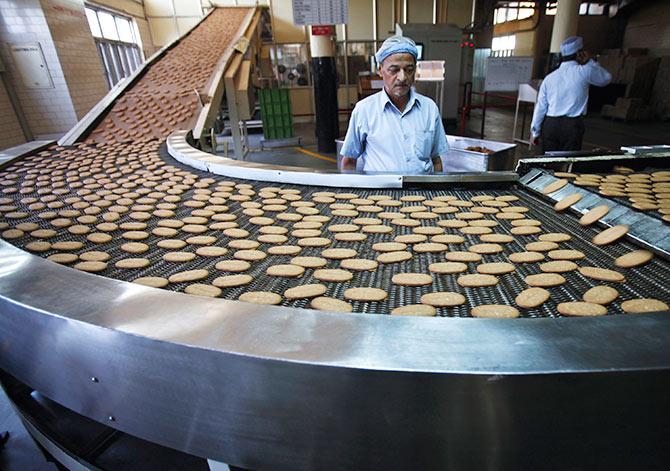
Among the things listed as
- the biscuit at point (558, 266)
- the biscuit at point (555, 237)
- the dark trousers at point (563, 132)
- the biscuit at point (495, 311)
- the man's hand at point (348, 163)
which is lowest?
the dark trousers at point (563, 132)

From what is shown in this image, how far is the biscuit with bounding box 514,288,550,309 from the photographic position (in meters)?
0.78

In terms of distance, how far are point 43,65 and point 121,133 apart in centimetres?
510

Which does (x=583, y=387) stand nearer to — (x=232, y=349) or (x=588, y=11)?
(x=232, y=349)

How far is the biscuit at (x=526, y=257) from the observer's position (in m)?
0.98

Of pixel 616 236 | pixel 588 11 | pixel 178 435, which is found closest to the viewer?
pixel 178 435

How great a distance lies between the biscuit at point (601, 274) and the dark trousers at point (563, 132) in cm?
410

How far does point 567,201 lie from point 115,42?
507 inches

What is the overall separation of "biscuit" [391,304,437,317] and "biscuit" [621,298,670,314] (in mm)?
378

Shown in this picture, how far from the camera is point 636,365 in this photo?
0.49 meters

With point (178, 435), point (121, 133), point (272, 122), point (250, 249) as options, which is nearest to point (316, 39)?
point (272, 122)

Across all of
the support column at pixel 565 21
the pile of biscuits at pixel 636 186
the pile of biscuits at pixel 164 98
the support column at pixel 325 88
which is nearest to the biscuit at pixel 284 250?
the pile of biscuits at pixel 636 186

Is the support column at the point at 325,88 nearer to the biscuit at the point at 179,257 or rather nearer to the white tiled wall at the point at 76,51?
the white tiled wall at the point at 76,51

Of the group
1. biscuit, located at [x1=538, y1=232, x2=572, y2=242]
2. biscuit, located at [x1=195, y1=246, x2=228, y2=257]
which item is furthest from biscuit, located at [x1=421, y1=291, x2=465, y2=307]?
biscuit, located at [x1=195, y1=246, x2=228, y2=257]

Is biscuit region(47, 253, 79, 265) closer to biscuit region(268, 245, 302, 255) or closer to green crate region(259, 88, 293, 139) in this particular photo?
biscuit region(268, 245, 302, 255)
